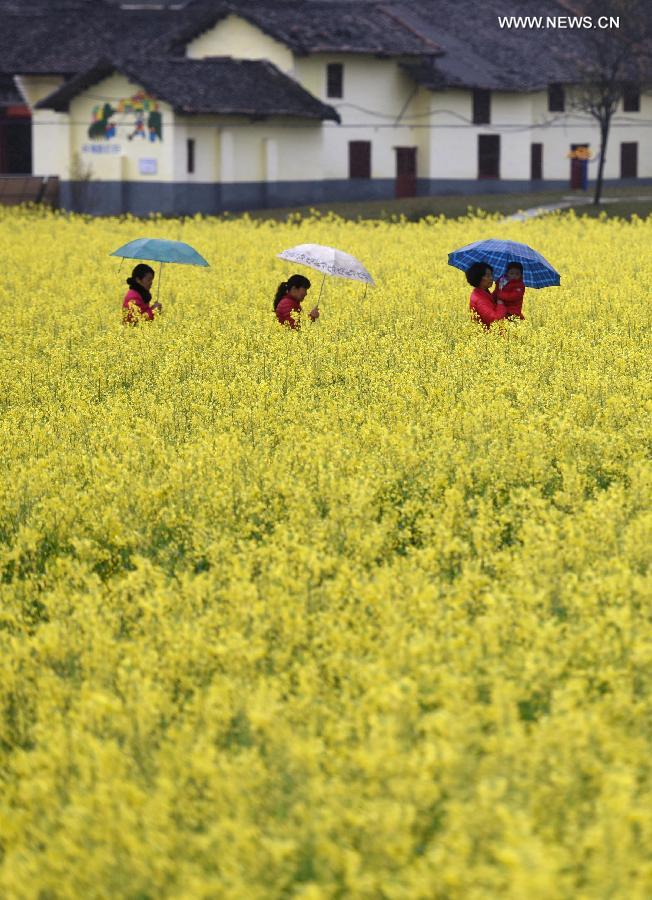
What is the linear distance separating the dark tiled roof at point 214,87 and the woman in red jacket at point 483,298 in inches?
1125

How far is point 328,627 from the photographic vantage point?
246 inches

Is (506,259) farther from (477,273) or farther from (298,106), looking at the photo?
(298,106)

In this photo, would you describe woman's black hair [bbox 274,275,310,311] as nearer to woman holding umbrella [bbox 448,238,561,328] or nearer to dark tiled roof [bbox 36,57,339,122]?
woman holding umbrella [bbox 448,238,561,328]

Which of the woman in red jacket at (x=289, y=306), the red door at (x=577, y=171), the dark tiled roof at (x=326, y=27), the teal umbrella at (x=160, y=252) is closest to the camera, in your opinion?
the woman in red jacket at (x=289, y=306)

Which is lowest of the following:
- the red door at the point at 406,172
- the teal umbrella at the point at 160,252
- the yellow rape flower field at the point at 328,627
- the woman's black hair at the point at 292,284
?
the yellow rape flower field at the point at 328,627

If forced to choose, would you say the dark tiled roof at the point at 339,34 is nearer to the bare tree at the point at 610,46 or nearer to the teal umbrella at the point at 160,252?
the bare tree at the point at 610,46

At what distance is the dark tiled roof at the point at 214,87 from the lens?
4250cm

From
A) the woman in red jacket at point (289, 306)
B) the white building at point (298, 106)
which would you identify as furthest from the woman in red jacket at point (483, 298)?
the white building at point (298, 106)

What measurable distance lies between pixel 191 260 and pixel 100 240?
458 inches

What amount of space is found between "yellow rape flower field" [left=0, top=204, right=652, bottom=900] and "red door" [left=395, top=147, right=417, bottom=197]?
1513 inches

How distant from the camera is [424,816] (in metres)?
4.77

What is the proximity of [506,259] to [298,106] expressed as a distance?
3145cm

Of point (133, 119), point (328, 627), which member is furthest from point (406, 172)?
point (328, 627)

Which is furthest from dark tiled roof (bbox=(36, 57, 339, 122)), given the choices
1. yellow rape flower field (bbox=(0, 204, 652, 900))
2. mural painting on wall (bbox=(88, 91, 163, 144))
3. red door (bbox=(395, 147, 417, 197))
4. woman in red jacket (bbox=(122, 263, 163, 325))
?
yellow rape flower field (bbox=(0, 204, 652, 900))
